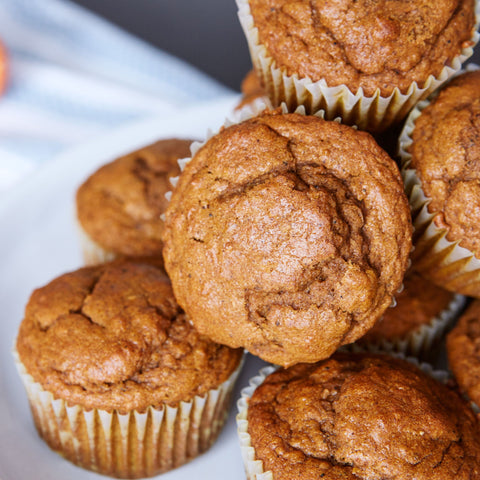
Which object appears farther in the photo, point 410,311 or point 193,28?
point 193,28

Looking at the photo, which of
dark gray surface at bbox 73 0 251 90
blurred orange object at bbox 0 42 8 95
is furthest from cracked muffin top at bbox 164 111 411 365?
blurred orange object at bbox 0 42 8 95

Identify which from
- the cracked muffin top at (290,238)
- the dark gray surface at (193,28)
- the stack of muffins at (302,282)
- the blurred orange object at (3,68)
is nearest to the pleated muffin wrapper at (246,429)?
the stack of muffins at (302,282)

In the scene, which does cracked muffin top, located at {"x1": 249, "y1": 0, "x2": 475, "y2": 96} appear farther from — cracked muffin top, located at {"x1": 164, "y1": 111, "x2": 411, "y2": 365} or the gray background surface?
the gray background surface

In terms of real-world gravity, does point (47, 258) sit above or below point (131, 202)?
below

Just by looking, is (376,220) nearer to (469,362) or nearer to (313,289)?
(313,289)

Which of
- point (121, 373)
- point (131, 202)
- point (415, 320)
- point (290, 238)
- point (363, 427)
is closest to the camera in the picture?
point (290, 238)

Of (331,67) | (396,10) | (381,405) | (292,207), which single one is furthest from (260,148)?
(381,405)

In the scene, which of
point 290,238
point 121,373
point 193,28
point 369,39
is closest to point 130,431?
point 121,373

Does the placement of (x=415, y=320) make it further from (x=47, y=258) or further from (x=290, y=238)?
(x=47, y=258)
